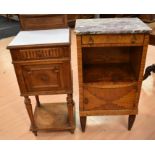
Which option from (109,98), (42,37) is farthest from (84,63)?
(42,37)

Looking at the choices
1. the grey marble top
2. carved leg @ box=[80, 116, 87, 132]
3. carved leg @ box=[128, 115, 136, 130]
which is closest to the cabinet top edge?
the grey marble top

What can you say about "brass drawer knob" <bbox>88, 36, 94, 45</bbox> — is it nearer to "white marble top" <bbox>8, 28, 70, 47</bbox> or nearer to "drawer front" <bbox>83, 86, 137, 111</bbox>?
"white marble top" <bbox>8, 28, 70, 47</bbox>

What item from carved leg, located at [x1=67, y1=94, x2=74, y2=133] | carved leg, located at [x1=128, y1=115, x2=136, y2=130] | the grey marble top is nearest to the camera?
the grey marble top

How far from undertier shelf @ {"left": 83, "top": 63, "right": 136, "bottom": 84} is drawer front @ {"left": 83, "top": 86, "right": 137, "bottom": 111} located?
0.06 m

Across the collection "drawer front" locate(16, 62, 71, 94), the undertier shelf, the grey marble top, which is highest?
the grey marble top

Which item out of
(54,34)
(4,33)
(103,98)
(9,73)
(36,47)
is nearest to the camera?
(36,47)

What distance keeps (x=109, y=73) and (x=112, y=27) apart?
0.39 meters

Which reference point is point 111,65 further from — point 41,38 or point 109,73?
point 41,38

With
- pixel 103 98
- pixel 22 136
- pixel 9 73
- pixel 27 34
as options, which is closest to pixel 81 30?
pixel 27 34

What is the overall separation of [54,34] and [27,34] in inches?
7.4

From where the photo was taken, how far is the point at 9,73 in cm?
251

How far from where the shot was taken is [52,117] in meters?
1.60

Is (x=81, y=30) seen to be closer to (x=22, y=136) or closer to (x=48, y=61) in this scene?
(x=48, y=61)

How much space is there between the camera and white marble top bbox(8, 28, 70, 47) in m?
1.10
